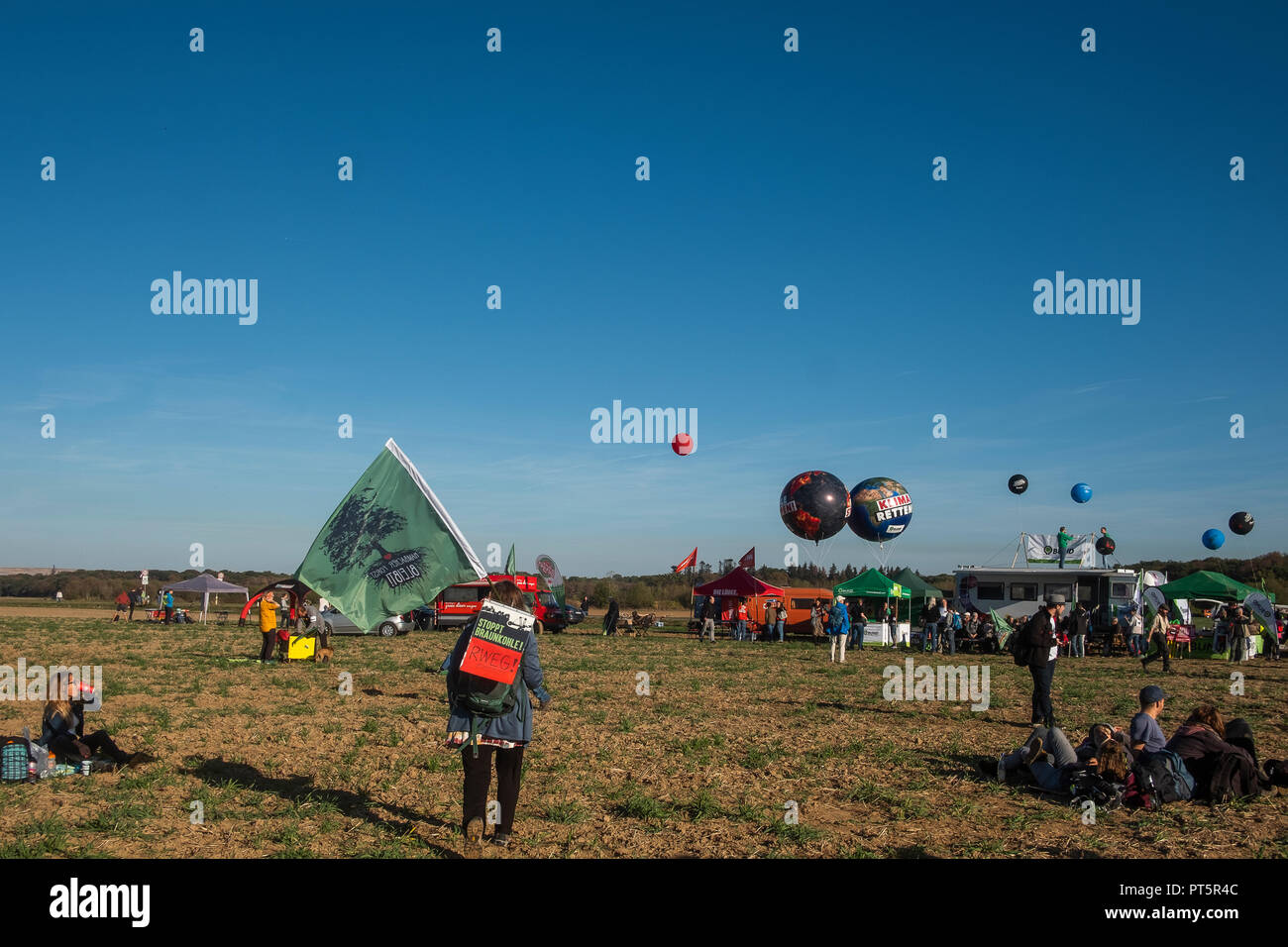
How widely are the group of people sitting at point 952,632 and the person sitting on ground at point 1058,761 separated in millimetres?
20400

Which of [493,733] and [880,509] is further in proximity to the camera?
[880,509]

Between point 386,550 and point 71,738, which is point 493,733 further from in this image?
point 386,550

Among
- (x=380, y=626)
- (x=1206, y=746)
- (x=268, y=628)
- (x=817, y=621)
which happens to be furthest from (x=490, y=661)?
(x=817, y=621)

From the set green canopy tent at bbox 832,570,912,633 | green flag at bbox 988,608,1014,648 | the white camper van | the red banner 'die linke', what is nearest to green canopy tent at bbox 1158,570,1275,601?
the white camper van

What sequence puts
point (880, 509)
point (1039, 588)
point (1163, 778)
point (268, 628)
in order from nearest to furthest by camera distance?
point (1163, 778) → point (268, 628) → point (1039, 588) → point (880, 509)

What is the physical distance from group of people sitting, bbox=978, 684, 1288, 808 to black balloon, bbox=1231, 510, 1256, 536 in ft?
113

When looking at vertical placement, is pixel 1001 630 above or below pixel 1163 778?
below

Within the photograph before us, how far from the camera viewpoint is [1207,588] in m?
32.0

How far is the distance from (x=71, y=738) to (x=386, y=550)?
6.36m

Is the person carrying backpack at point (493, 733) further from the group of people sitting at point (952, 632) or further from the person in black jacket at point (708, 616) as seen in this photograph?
the person in black jacket at point (708, 616)

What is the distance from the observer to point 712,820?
25.6 ft

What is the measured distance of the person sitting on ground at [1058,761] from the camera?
28.0 ft

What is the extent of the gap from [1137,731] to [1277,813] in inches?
50.0
